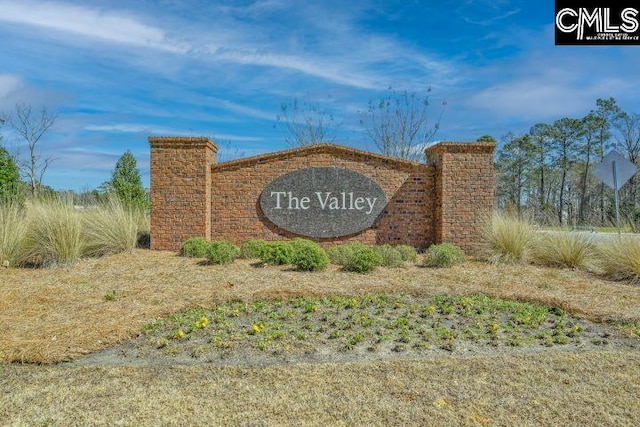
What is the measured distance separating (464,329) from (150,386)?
3.18 metres

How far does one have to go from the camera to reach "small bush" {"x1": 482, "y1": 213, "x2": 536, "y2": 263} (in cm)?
1034

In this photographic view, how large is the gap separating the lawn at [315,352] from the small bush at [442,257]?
1.64 m

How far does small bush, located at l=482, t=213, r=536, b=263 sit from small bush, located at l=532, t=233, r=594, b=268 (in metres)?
0.24

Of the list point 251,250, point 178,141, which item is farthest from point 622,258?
point 178,141

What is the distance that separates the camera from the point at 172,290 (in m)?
7.27

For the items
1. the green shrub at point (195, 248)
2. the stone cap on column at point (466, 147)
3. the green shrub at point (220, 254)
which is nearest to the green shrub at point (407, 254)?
the stone cap on column at point (466, 147)

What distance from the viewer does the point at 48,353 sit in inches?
186

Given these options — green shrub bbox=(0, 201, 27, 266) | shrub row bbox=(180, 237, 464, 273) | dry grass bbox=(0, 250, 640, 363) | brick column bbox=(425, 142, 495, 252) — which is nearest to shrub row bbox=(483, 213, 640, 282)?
dry grass bbox=(0, 250, 640, 363)

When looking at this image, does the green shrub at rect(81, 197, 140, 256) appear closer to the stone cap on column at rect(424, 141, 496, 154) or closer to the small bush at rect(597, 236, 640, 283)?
the stone cap on column at rect(424, 141, 496, 154)

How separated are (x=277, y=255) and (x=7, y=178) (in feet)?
21.3

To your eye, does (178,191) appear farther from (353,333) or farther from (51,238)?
(353,333)

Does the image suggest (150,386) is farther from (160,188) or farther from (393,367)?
(160,188)

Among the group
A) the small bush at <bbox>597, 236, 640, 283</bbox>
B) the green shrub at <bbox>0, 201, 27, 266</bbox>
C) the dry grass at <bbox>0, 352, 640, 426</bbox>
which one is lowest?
the dry grass at <bbox>0, 352, 640, 426</bbox>

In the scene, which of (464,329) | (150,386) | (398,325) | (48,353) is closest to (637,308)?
(464,329)
